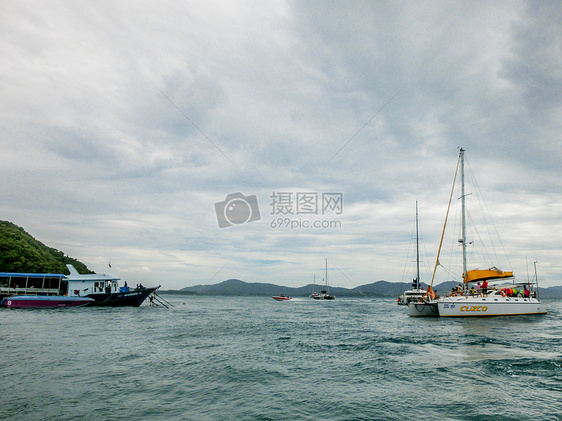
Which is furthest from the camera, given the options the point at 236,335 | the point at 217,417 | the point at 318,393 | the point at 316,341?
the point at 236,335

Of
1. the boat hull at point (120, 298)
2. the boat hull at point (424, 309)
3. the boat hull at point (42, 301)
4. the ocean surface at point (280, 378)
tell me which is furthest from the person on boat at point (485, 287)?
the boat hull at point (42, 301)

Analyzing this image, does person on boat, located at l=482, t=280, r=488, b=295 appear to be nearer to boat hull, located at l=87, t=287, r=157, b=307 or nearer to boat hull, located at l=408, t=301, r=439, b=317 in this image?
boat hull, located at l=408, t=301, r=439, b=317

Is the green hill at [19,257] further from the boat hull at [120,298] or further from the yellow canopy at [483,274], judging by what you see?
the yellow canopy at [483,274]

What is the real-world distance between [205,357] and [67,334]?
47.3 ft

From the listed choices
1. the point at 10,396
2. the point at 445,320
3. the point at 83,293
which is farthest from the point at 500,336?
the point at 83,293

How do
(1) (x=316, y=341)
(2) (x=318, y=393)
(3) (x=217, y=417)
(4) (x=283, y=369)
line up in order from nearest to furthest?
(3) (x=217, y=417)
(2) (x=318, y=393)
(4) (x=283, y=369)
(1) (x=316, y=341)

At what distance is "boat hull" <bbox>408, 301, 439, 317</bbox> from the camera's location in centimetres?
3872

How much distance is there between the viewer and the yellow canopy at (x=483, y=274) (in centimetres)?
4014

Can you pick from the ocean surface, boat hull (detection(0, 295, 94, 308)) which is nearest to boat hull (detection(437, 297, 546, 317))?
the ocean surface

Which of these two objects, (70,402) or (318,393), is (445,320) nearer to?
(318,393)

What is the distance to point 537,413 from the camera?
10617mm

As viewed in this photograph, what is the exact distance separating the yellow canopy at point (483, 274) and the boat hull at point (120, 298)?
4957cm

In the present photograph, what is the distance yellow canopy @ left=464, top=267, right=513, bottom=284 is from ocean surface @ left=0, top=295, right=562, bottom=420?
15.4m

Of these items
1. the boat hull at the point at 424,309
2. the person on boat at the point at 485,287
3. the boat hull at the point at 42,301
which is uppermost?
the person on boat at the point at 485,287
